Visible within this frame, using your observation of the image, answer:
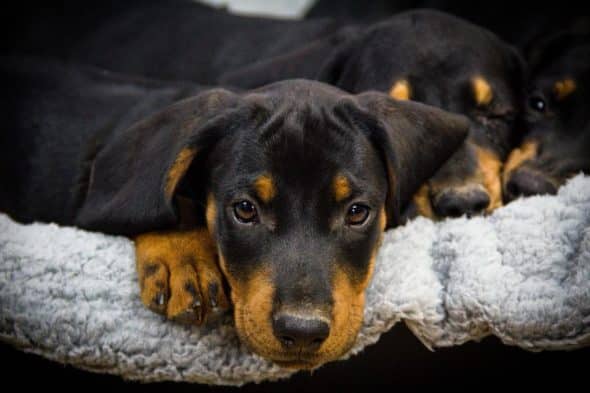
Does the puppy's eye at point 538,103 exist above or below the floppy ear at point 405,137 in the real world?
below

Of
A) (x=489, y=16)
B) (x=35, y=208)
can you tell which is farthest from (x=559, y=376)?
(x=489, y=16)

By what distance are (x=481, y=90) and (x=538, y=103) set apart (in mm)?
421

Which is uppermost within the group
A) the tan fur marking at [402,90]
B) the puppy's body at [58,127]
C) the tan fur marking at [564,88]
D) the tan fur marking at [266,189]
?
the tan fur marking at [266,189]

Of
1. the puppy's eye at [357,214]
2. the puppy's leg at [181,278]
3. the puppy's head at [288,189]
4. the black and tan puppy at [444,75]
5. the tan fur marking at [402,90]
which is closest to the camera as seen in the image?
the puppy's head at [288,189]

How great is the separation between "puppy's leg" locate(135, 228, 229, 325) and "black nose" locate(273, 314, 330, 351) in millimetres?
327

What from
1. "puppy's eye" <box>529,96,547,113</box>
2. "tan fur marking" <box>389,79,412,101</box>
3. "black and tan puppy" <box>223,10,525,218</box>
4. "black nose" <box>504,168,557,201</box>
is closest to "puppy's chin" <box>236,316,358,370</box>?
"black and tan puppy" <box>223,10,525,218</box>

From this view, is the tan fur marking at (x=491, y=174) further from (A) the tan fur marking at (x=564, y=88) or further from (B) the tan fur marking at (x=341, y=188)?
(B) the tan fur marking at (x=341, y=188)

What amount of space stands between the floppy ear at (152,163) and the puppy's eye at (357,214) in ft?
1.60

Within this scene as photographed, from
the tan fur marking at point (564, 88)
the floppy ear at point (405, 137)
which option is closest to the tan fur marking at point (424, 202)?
the floppy ear at point (405, 137)

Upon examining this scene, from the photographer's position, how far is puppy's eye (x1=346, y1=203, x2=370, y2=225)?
264 centimetres

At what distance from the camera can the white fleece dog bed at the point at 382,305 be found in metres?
2.47

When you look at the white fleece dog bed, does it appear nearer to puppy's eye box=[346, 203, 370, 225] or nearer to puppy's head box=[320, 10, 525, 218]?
puppy's eye box=[346, 203, 370, 225]

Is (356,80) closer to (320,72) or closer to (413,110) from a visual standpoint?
(320,72)

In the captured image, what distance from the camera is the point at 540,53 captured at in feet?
13.4
